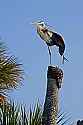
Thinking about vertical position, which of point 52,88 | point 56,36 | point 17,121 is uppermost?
point 56,36

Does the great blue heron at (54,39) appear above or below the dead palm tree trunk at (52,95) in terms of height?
above

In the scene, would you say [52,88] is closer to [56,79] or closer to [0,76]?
[56,79]

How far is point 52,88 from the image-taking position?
34.3ft

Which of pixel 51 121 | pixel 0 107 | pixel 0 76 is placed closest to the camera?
pixel 51 121

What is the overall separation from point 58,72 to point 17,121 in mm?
1246

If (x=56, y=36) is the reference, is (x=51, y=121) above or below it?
below

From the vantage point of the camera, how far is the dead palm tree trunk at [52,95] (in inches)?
404

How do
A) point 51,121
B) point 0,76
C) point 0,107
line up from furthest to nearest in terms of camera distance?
1. point 0,76
2. point 0,107
3. point 51,121

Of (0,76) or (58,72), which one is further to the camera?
(0,76)

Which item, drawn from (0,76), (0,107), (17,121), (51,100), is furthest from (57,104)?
(0,76)

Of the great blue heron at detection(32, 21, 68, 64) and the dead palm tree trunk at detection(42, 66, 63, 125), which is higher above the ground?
the great blue heron at detection(32, 21, 68, 64)

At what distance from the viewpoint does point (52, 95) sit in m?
10.4

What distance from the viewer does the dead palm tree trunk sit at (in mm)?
10266

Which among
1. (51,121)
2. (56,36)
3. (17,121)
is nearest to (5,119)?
(17,121)
